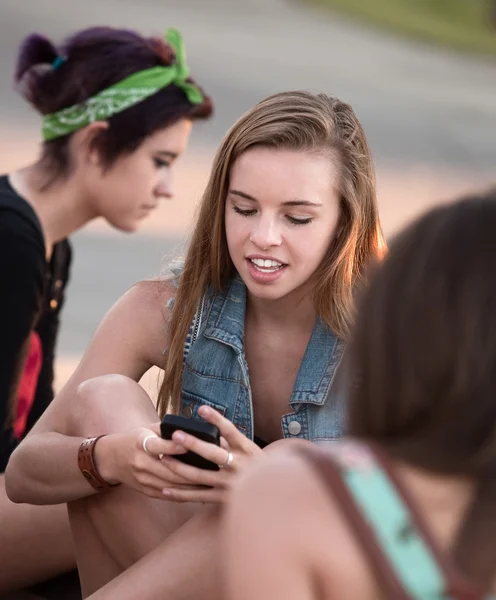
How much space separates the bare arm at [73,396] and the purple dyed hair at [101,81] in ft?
2.79

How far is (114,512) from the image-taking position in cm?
Result: 251

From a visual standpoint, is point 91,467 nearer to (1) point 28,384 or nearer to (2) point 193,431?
(2) point 193,431

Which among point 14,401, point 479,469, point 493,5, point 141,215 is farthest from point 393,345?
point 493,5

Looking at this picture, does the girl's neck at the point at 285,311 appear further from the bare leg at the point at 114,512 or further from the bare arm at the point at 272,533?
the bare arm at the point at 272,533

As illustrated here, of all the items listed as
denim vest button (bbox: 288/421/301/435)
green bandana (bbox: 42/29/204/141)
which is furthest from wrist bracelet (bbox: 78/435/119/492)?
green bandana (bbox: 42/29/204/141)

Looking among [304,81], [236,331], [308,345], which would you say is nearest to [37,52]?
[236,331]

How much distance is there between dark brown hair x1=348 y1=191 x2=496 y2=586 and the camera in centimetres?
136

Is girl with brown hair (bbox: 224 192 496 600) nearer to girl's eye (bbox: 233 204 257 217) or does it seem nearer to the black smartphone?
the black smartphone

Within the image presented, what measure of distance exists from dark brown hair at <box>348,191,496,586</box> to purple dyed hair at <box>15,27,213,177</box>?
7.50ft

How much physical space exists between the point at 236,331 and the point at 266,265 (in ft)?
0.71

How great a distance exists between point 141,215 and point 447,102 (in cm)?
1008

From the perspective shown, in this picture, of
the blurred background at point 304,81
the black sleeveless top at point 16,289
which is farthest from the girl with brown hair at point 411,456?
the black sleeveless top at point 16,289

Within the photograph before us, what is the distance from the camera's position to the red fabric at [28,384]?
11.3 feet

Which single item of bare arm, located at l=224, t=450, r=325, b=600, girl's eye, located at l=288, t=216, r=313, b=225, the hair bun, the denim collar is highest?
the hair bun
